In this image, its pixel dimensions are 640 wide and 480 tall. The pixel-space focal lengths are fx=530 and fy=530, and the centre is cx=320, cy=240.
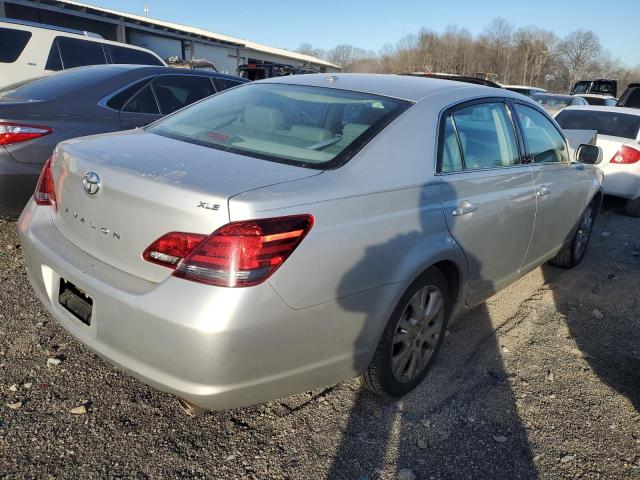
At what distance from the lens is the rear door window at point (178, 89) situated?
16.6 feet

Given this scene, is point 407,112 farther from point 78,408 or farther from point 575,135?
point 575,135

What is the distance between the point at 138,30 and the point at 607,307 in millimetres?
30746

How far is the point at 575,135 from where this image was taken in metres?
6.19

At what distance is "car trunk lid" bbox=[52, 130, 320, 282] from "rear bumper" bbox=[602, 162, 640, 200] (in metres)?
6.27

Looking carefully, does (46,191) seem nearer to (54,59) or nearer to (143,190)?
(143,190)

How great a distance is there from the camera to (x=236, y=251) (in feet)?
6.03

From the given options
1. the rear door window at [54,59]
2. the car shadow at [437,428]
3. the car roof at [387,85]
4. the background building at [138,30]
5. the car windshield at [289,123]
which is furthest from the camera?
the background building at [138,30]

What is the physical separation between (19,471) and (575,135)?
245 inches

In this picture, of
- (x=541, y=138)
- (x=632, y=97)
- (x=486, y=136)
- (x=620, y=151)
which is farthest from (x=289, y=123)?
(x=632, y=97)

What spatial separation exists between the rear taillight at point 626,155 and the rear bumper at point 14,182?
22.2 feet

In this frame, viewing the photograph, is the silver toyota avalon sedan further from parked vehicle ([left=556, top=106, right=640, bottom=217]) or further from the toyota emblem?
parked vehicle ([left=556, top=106, right=640, bottom=217])

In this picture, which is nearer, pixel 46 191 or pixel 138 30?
pixel 46 191

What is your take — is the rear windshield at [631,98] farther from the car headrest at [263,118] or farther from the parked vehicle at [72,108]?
the car headrest at [263,118]

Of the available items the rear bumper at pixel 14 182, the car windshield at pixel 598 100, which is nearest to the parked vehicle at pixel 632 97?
the car windshield at pixel 598 100
